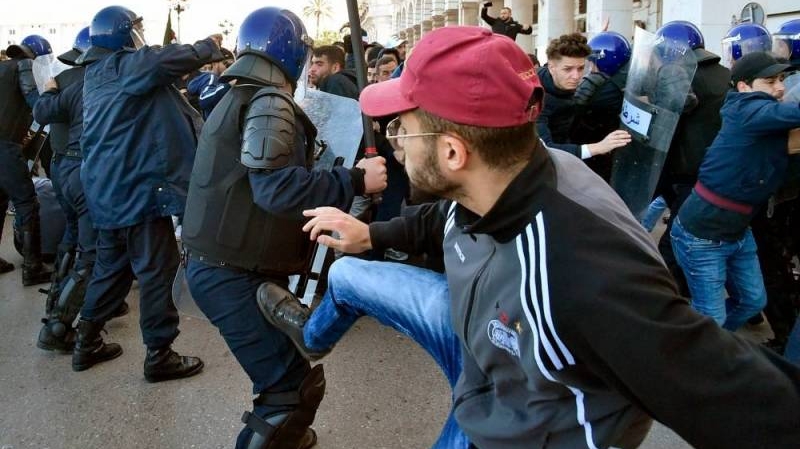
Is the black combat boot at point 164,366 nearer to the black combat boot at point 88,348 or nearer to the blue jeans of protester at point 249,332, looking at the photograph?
the black combat boot at point 88,348

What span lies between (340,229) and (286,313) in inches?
20.7

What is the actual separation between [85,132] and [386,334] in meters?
2.21

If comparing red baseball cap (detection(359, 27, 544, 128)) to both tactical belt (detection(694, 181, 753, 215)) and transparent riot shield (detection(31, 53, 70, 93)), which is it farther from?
transparent riot shield (detection(31, 53, 70, 93))

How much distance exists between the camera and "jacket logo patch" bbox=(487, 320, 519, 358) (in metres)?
1.30

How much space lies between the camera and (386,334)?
468 centimetres

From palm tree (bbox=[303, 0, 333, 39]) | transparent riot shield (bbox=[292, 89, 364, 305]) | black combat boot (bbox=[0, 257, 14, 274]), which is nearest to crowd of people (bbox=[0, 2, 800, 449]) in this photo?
transparent riot shield (bbox=[292, 89, 364, 305])

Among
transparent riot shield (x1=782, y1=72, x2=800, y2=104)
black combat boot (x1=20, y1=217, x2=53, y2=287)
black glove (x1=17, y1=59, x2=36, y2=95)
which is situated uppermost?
black glove (x1=17, y1=59, x2=36, y2=95)

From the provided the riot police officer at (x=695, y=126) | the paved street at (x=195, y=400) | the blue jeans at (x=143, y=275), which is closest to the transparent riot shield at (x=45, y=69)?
the paved street at (x=195, y=400)

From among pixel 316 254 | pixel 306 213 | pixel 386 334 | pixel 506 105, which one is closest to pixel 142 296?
pixel 316 254

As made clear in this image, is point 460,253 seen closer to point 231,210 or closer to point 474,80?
point 474,80

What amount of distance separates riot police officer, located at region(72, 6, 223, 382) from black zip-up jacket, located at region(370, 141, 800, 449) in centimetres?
258

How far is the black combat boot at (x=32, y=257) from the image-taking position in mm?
5871

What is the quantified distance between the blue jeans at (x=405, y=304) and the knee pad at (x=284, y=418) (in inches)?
28.8

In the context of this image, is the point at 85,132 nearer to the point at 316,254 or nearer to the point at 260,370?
the point at 316,254
